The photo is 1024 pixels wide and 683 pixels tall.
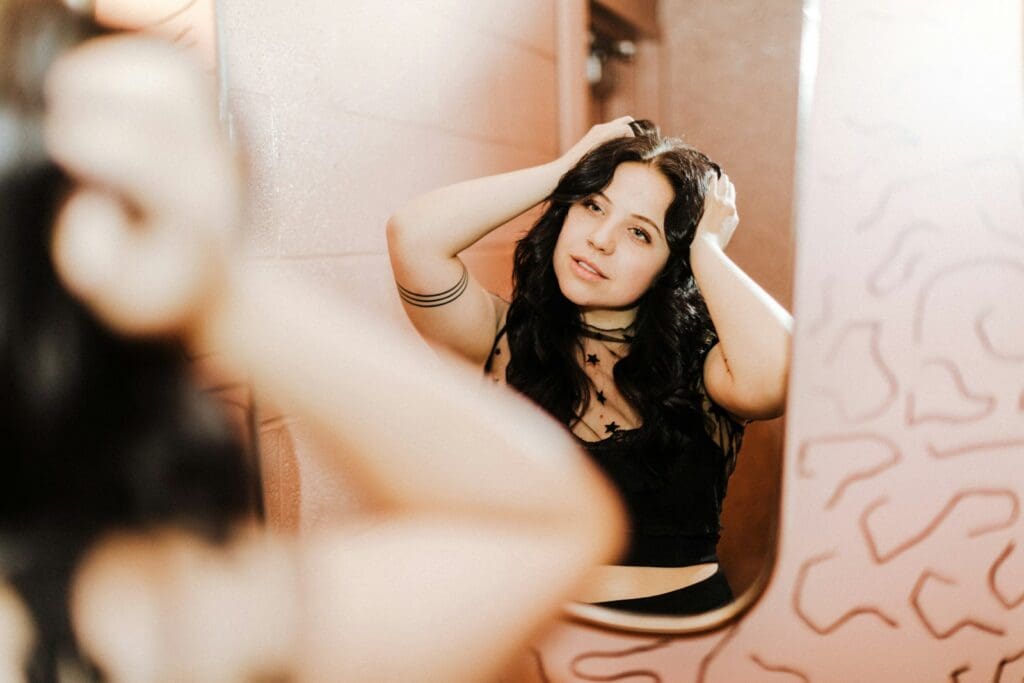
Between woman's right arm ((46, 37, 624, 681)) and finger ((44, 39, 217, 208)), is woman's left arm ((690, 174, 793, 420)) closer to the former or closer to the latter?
woman's right arm ((46, 37, 624, 681))

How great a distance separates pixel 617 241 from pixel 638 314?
7 centimetres

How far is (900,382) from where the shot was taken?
543 millimetres

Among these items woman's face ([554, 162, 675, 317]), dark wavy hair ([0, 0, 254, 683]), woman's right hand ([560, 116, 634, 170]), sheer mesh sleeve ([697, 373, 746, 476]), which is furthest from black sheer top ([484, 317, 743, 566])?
dark wavy hair ([0, 0, 254, 683])

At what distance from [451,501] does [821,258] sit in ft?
1.20

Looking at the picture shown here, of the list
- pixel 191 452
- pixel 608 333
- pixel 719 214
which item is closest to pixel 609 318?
pixel 608 333

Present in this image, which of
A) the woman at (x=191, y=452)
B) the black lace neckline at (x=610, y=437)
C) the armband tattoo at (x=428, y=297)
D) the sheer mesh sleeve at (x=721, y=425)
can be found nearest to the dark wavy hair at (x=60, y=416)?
the woman at (x=191, y=452)

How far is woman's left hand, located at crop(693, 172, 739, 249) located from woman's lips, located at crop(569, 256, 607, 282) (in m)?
0.08

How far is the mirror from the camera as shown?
21.1 inches

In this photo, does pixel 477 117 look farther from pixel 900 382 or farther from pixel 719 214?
pixel 900 382

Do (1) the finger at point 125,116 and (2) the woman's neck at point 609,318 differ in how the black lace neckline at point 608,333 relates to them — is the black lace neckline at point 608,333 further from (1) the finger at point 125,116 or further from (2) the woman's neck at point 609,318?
(1) the finger at point 125,116

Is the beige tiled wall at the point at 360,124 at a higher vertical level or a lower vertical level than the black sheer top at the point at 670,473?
higher

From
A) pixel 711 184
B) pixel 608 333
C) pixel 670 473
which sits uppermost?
pixel 711 184

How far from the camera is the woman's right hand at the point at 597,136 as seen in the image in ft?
1.80

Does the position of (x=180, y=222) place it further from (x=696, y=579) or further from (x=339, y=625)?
(x=696, y=579)
